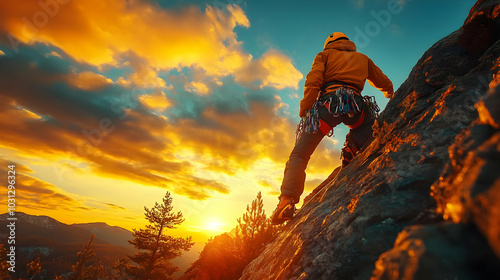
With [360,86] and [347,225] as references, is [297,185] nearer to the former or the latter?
[347,225]

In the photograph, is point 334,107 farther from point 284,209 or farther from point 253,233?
point 253,233

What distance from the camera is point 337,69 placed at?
12.0 feet

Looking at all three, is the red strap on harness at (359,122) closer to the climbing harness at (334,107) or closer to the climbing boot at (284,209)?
the climbing harness at (334,107)

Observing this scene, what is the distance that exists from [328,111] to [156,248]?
27.3 m

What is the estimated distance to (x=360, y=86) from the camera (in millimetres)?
3695

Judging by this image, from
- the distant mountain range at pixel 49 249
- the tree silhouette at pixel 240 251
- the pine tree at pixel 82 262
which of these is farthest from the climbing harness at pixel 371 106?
the distant mountain range at pixel 49 249

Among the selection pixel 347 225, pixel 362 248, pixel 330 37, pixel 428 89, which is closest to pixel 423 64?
pixel 428 89

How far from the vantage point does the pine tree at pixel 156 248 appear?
22.8m

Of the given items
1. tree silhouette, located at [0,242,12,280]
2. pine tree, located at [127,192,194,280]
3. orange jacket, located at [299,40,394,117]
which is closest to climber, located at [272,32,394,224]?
orange jacket, located at [299,40,394,117]

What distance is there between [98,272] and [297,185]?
37515mm

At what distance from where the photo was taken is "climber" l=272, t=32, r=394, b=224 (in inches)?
128

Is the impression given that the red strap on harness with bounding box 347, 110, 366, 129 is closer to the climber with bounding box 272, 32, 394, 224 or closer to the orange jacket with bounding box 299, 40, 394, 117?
the climber with bounding box 272, 32, 394, 224

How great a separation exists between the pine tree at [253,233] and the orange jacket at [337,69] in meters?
10.2

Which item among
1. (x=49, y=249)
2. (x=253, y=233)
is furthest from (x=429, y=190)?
(x=49, y=249)
